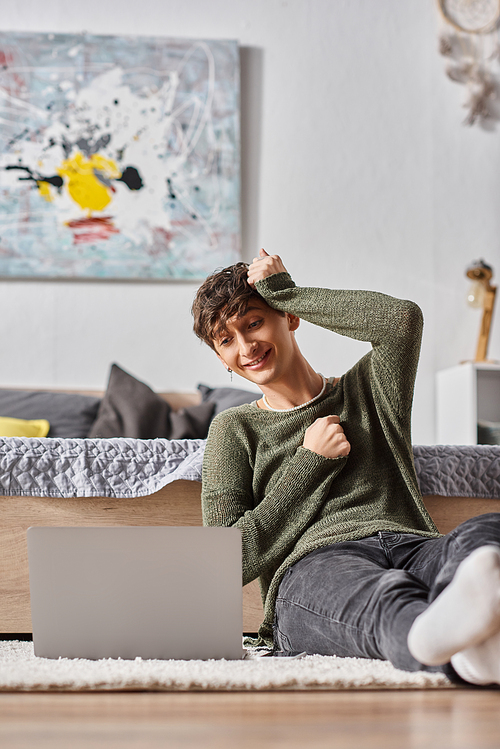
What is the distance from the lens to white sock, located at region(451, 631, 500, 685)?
0.71 meters

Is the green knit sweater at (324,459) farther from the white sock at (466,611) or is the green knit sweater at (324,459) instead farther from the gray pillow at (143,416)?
the gray pillow at (143,416)

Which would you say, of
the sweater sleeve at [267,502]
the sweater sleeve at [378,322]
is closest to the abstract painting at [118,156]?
the sweater sleeve at [378,322]

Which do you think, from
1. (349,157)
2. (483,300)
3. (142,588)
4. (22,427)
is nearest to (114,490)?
(142,588)

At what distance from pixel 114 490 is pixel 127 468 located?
0.17 feet

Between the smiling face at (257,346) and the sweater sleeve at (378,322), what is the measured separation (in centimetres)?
4

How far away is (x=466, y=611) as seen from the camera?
2.22 ft

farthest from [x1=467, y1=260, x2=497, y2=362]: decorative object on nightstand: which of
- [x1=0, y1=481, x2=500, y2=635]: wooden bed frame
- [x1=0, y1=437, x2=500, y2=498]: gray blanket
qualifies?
[x1=0, y1=481, x2=500, y2=635]: wooden bed frame

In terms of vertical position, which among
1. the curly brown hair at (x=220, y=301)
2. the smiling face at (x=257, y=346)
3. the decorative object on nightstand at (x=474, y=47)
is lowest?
the smiling face at (x=257, y=346)

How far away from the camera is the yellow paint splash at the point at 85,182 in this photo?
285 cm

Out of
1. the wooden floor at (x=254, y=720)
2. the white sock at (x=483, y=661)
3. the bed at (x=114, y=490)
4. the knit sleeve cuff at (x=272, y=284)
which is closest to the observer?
the wooden floor at (x=254, y=720)

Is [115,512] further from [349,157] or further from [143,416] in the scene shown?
[349,157]

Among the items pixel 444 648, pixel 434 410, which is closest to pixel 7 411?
pixel 434 410

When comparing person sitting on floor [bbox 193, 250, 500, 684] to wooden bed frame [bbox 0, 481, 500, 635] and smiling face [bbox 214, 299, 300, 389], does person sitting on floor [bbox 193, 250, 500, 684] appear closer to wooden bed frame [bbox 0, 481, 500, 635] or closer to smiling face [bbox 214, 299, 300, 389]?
smiling face [bbox 214, 299, 300, 389]

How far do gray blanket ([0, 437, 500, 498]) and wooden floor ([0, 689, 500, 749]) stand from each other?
0.68 meters
